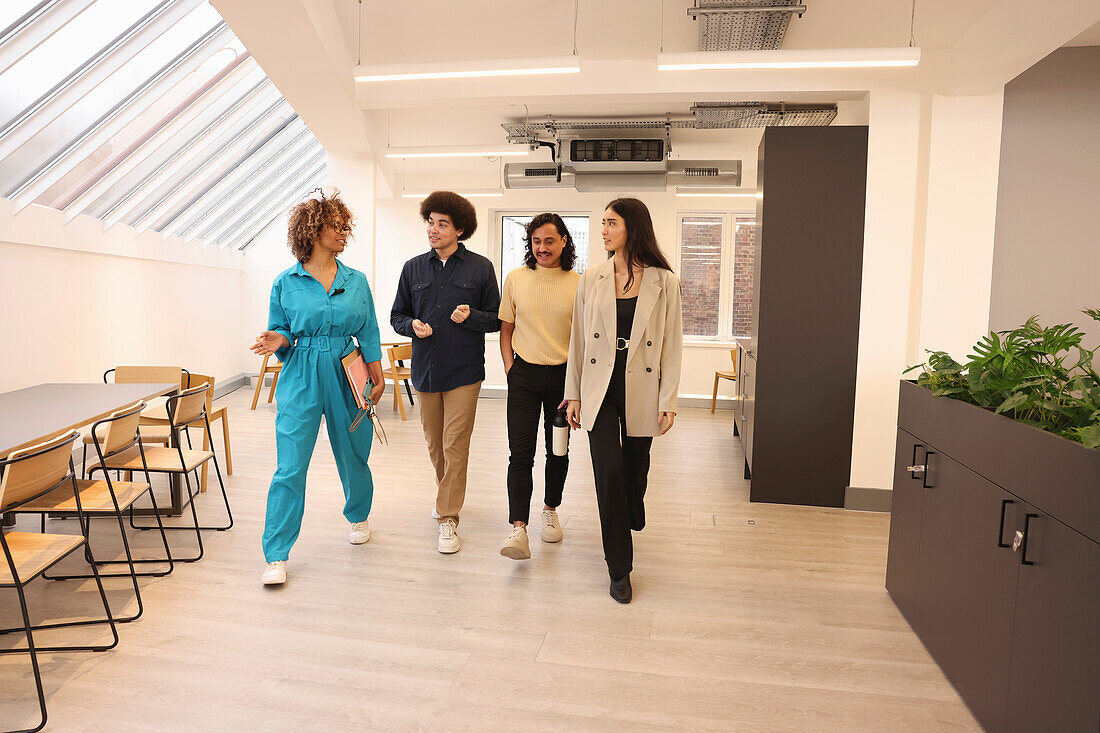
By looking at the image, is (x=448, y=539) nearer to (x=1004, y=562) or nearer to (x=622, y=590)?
(x=622, y=590)

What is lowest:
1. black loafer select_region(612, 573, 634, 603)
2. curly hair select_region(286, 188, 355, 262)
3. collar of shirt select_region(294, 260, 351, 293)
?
black loafer select_region(612, 573, 634, 603)

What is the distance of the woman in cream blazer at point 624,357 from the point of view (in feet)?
9.64

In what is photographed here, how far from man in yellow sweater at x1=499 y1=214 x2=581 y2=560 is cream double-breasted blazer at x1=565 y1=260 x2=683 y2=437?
0.35m

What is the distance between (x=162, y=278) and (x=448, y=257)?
5.00 m

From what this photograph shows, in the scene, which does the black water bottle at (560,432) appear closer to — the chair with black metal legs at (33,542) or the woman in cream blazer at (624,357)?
the woman in cream blazer at (624,357)

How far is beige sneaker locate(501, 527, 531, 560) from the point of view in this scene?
3.24 metres

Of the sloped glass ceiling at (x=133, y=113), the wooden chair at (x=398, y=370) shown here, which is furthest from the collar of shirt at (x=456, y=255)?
the wooden chair at (x=398, y=370)

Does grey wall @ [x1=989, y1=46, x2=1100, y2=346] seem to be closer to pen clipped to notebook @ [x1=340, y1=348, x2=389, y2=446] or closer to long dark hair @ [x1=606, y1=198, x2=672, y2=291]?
long dark hair @ [x1=606, y1=198, x2=672, y2=291]

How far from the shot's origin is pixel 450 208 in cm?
350

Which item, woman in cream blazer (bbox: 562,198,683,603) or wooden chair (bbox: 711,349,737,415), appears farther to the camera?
wooden chair (bbox: 711,349,737,415)

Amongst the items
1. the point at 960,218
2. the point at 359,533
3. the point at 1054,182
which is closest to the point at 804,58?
the point at 960,218

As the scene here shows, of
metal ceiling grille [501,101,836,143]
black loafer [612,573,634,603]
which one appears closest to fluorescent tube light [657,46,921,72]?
metal ceiling grille [501,101,836,143]

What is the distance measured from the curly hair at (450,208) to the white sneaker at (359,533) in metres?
1.58

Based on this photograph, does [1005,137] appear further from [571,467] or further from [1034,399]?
[571,467]
